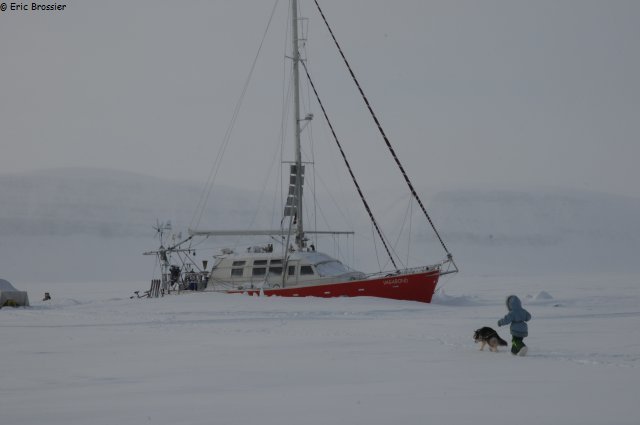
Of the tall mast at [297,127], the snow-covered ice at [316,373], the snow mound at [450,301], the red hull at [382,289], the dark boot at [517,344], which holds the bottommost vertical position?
the snow-covered ice at [316,373]

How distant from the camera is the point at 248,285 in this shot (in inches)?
1259

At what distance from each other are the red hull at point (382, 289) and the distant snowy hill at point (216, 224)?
61.1 m

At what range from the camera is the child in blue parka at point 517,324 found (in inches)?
524

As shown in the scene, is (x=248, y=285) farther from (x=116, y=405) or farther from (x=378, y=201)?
(x=378, y=201)

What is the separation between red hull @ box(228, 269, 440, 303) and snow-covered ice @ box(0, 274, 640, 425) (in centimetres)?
765

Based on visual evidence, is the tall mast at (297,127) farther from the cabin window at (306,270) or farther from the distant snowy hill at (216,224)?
the distant snowy hill at (216,224)

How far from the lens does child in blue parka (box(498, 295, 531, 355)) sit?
1331 centimetres

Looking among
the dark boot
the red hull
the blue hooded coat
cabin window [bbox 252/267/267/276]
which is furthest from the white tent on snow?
the dark boot

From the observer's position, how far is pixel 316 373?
11.0m

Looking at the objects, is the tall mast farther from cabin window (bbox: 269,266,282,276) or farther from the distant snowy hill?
the distant snowy hill

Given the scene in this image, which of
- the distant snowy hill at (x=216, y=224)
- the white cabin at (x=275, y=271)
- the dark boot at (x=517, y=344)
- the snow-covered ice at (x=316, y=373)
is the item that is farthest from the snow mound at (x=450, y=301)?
the distant snowy hill at (x=216, y=224)

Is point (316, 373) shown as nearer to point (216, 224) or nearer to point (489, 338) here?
point (489, 338)

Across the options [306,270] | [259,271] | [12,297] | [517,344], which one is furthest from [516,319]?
[12,297]

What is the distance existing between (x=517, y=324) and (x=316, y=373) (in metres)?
4.42
